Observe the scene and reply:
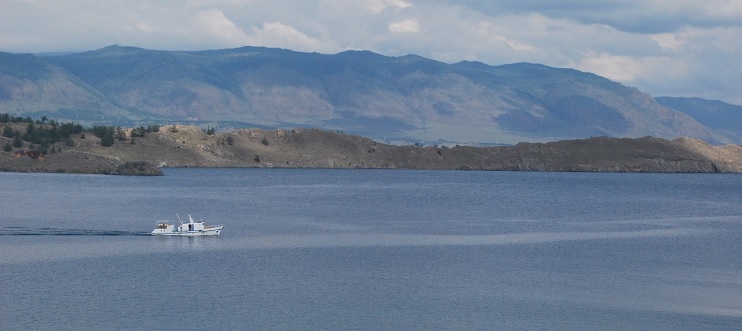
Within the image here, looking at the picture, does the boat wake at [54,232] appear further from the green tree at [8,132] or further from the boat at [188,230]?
the green tree at [8,132]

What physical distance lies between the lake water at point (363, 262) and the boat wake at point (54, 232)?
0.15 meters

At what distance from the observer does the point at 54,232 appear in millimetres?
82750

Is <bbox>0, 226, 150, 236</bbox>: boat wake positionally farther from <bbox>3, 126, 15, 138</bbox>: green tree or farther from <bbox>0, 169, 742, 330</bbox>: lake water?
<bbox>3, 126, 15, 138</bbox>: green tree

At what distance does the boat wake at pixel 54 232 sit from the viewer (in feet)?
268

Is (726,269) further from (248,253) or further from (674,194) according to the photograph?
(674,194)

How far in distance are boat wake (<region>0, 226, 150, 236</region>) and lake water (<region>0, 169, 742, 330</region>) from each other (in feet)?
0.48

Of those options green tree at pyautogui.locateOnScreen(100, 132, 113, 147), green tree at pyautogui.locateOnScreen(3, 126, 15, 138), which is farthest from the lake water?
green tree at pyautogui.locateOnScreen(100, 132, 113, 147)

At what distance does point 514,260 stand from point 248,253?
17005 millimetres

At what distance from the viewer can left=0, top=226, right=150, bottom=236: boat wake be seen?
8162cm

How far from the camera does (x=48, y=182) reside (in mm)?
139500

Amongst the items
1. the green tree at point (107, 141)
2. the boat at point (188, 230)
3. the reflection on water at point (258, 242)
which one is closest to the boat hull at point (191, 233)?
the boat at point (188, 230)

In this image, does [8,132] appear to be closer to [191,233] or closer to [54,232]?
[54,232]

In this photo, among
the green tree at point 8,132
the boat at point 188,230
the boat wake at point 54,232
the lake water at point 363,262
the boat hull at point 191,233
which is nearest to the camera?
the lake water at point 363,262

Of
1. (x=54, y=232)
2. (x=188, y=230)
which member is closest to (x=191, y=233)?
(x=188, y=230)
